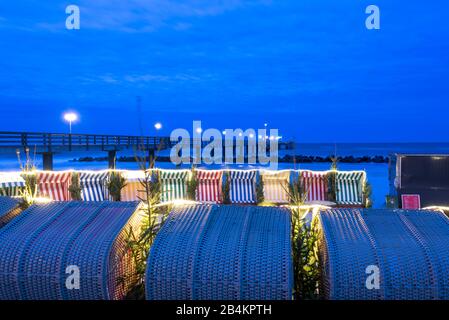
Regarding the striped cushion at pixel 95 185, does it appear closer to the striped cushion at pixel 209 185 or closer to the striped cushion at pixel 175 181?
the striped cushion at pixel 175 181

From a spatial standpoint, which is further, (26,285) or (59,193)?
(59,193)

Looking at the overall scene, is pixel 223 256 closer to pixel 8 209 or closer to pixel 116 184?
pixel 8 209

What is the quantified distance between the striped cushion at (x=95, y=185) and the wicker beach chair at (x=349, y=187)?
5934 millimetres

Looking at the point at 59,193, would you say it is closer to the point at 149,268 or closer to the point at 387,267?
the point at 149,268

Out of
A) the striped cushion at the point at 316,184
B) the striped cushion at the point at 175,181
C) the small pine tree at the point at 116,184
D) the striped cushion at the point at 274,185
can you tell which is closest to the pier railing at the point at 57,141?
the striped cushion at the point at 175,181

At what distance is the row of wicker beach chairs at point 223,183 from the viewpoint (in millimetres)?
10992

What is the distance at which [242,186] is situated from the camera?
11.3m

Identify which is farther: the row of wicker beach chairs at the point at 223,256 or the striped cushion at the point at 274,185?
the striped cushion at the point at 274,185

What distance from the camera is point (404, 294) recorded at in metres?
3.05

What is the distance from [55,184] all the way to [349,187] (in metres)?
7.46

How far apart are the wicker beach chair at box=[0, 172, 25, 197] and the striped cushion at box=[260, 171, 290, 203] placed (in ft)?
19.7

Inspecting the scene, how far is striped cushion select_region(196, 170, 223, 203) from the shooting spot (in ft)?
37.1

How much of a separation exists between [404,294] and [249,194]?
8.30 metres
